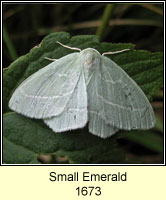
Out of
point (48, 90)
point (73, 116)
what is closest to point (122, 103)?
point (73, 116)

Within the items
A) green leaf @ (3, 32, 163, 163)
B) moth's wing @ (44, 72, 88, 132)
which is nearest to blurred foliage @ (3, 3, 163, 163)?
green leaf @ (3, 32, 163, 163)

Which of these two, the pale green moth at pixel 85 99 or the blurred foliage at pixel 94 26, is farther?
the blurred foliage at pixel 94 26

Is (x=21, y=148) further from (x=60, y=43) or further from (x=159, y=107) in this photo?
(x=159, y=107)

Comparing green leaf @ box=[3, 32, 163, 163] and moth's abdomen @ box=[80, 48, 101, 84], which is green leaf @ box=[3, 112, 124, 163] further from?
moth's abdomen @ box=[80, 48, 101, 84]

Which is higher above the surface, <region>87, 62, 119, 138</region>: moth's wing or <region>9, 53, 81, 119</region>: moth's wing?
<region>9, 53, 81, 119</region>: moth's wing

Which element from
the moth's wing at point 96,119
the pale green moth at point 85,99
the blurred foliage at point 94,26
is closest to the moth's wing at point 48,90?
the pale green moth at point 85,99

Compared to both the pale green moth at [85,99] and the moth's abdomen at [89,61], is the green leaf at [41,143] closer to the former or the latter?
the pale green moth at [85,99]

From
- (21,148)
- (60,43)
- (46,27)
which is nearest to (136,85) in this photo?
(60,43)
